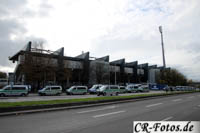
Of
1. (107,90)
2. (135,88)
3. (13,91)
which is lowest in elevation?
(135,88)

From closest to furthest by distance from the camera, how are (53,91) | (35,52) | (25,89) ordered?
(25,89) < (53,91) < (35,52)

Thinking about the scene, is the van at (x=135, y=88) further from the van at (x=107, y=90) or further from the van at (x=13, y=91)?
the van at (x=13, y=91)

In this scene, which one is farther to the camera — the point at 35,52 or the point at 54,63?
the point at 54,63

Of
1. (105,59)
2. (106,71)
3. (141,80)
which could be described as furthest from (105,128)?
(141,80)

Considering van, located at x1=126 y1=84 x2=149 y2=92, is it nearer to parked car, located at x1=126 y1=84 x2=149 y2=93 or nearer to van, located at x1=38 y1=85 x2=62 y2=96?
parked car, located at x1=126 y1=84 x2=149 y2=93

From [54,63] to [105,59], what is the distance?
27.0 meters

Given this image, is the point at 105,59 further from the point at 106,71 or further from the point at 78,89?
the point at 78,89

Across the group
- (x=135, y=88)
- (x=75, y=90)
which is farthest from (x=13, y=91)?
(x=135, y=88)

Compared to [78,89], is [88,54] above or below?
above

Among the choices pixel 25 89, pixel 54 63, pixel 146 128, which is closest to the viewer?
pixel 146 128

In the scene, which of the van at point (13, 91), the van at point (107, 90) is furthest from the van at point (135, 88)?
the van at point (13, 91)

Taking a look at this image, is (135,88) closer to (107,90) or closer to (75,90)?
(107,90)

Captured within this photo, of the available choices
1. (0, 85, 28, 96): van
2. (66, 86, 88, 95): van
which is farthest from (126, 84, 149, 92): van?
(0, 85, 28, 96): van

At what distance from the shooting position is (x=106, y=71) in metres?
58.6
